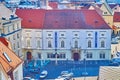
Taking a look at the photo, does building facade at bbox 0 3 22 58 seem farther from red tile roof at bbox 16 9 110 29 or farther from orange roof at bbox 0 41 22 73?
orange roof at bbox 0 41 22 73

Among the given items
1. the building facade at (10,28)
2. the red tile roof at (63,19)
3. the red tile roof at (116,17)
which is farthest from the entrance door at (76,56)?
the red tile roof at (116,17)

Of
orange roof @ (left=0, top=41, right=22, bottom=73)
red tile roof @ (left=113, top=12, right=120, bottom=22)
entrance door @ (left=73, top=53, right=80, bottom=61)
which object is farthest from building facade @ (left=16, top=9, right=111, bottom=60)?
orange roof @ (left=0, top=41, right=22, bottom=73)

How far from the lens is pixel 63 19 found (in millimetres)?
57000

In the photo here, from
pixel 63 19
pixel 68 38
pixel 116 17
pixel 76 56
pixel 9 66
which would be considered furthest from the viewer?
pixel 116 17

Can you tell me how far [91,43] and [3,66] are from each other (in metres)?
33.4

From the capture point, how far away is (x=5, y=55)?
2666cm

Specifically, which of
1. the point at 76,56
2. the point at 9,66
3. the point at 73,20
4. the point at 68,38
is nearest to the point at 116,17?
the point at 73,20

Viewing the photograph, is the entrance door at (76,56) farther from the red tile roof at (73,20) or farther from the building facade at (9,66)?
the building facade at (9,66)

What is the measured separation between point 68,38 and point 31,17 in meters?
6.96

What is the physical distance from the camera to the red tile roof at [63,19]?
55938mm

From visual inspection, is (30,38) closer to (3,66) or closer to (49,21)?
(49,21)

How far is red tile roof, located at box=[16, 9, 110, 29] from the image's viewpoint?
184 ft

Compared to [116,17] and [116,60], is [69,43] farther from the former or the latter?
[116,17]

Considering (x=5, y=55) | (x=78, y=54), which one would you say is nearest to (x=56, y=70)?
(x=78, y=54)
